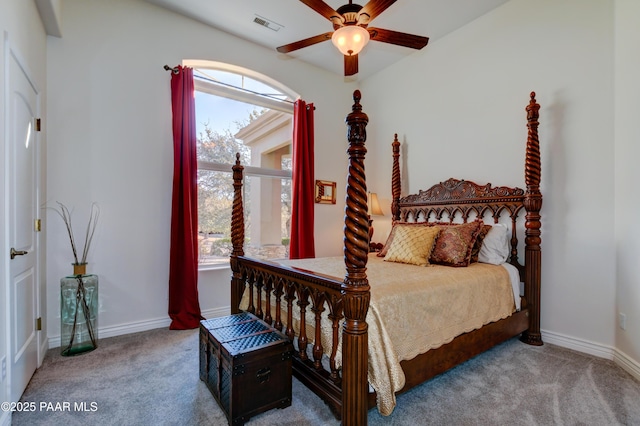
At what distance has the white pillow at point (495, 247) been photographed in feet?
Result: 9.49

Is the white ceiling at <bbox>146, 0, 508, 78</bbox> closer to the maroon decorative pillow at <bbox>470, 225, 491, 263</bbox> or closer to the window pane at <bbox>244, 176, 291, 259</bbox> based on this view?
the window pane at <bbox>244, 176, 291, 259</bbox>

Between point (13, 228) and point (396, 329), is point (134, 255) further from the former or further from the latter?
point (396, 329)

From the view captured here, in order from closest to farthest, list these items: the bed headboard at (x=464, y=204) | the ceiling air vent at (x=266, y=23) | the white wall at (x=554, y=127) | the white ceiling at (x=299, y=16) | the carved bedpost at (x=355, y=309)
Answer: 1. the carved bedpost at (x=355, y=309)
2. the white wall at (x=554, y=127)
3. the bed headboard at (x=464, y=204)
4. the white ceiling at (x=299, y=16)
5. the ceiling air vent at (x=266, y=23)

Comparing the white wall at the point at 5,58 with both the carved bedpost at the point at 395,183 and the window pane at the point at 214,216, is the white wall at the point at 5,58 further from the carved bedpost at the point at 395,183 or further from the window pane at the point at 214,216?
the carved bedpost at the point at 395,183

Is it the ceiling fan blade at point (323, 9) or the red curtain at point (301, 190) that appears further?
the red curtain at point (301, 190)

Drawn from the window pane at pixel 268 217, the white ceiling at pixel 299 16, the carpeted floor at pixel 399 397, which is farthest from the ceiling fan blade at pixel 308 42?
the carpeted floor at pixel 399 397

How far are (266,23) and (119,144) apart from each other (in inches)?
83.1

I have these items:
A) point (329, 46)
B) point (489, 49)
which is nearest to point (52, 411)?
point (329, 46)

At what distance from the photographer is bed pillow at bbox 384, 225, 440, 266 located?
2805 millimetres

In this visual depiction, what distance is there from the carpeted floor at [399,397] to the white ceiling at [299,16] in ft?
11.4

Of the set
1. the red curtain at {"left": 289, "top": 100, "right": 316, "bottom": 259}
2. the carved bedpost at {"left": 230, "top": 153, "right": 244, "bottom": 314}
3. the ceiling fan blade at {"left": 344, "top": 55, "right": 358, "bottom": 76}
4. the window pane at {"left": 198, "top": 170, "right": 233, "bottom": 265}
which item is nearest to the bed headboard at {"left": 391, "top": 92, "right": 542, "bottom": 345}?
the red curtain at {"left": 289, "top": 100, "right": 316, "bottom": 259}

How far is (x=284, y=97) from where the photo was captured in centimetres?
440

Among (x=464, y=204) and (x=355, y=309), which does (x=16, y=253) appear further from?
(x=464, y=204)

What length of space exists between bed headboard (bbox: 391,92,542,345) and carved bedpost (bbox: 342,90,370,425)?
2.14 meters
